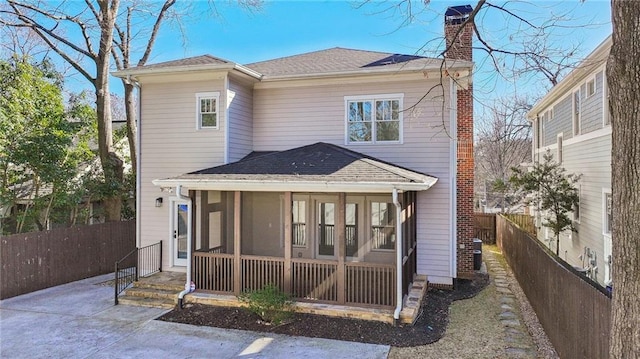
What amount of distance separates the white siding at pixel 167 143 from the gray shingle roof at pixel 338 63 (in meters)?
2.33

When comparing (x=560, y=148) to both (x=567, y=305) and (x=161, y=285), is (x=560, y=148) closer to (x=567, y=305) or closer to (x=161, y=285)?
(x=567, y=305)

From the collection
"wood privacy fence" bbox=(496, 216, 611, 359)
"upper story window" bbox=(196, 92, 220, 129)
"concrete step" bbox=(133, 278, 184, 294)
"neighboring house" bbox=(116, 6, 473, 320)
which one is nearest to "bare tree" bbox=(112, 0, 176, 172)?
"neighboring house" bbox=(116, 6, 473, 320)

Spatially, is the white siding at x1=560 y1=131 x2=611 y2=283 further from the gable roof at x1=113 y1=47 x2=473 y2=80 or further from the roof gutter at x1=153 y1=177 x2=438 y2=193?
the roof gutter at x1=153 y1=177 x2=438 y2=193

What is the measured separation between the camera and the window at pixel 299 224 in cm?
1103

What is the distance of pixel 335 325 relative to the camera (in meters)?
7.48

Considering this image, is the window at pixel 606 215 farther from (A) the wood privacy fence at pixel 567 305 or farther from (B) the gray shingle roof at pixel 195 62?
(B) the gray shingle roof at pixel 195 62

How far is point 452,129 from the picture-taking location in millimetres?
9922

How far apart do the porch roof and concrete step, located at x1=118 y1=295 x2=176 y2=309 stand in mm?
2619

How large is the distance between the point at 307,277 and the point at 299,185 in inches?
79.9

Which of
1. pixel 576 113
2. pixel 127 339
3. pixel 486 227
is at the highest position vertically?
pixel 576 113

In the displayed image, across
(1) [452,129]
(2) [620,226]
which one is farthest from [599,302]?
(1) [452,129]

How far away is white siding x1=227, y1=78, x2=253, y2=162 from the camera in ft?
34.2

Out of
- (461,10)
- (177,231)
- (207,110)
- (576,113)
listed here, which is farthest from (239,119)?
(576,113)

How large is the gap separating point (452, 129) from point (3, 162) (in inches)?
493
